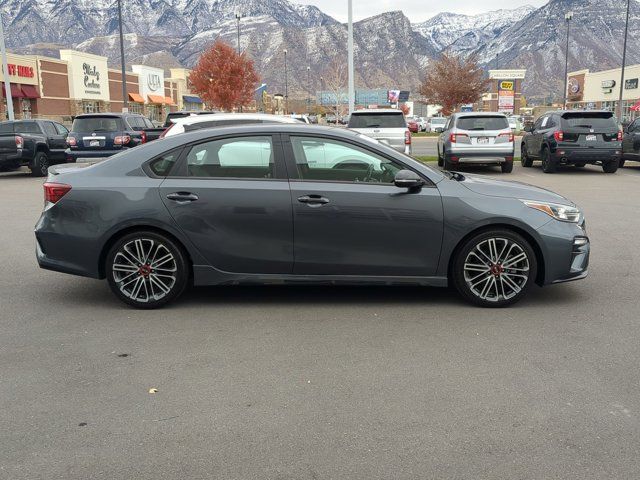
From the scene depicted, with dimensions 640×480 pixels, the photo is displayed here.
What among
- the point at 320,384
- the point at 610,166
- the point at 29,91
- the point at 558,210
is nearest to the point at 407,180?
the point at 558,210

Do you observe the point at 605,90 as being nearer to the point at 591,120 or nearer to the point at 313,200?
the point at 591,120

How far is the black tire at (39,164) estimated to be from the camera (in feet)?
58.2

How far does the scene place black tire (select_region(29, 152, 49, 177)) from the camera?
58.2 feet

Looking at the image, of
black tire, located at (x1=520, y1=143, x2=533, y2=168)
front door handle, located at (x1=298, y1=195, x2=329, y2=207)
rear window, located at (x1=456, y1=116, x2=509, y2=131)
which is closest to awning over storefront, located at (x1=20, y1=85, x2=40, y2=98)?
black tire, located at (x1=520, y1=143, x2=533, y2=168)

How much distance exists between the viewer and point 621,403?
3.81m

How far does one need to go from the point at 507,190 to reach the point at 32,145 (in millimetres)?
15168

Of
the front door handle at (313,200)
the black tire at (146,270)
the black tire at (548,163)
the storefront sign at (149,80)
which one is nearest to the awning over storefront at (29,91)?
the storefront sign at (149,80)

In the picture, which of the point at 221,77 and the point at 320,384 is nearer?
the point at 320,384

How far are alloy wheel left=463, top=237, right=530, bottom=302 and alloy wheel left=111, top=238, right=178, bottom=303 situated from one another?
2630 millimetres

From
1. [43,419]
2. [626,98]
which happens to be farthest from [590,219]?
[626,98]

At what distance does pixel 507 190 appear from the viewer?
5785mm

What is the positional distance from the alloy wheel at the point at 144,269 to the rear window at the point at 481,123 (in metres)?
12.7

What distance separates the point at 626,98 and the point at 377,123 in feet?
223

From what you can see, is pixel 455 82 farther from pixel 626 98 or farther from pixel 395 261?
pixel 395 261
